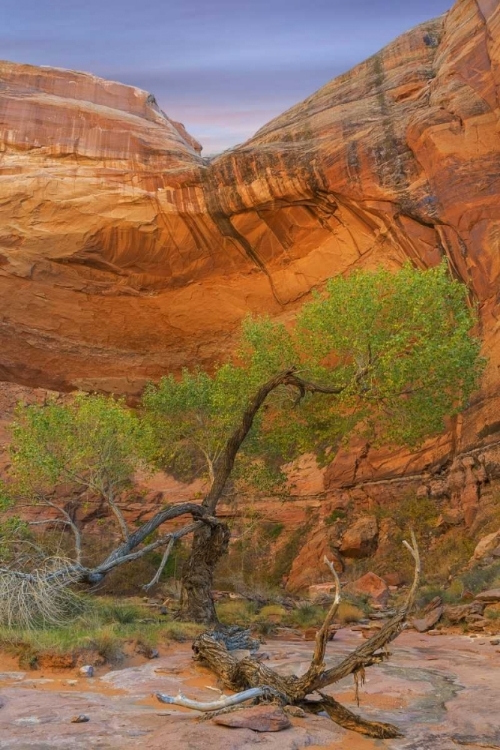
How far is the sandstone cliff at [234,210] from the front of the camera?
909 inches

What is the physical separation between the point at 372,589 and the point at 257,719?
14249 mm

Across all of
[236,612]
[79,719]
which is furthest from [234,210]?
[79,719]

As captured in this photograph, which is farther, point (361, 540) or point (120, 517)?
point (361, 540)

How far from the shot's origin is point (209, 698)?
6.47m

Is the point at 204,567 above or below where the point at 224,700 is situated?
below

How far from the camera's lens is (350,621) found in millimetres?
14141

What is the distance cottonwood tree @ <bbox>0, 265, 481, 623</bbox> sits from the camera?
12422mm

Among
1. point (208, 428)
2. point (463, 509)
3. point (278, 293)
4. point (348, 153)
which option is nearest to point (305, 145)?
point (348, 153)

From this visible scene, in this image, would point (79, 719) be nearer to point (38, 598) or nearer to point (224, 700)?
point (224, 700)

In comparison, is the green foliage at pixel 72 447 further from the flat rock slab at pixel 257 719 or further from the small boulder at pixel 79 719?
the flat rock slab at pixel 257 719

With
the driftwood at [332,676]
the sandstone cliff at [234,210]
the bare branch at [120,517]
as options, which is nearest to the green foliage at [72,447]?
the bare branch at [120,517]

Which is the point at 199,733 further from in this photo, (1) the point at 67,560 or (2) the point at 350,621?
(2) the point at 350,621

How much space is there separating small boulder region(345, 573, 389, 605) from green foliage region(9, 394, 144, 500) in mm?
7231

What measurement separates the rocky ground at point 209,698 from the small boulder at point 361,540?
14339 mm
